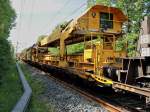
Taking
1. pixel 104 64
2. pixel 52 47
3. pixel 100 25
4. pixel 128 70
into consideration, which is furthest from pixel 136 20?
pixel 128 70

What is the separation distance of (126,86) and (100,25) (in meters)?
6.67

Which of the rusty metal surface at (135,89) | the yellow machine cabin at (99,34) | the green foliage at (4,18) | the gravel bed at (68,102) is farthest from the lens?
the green foliage at (4,18)

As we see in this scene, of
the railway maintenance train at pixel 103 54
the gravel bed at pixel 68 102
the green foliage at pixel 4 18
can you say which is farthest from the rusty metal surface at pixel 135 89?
the green foliage at pixel 4 18

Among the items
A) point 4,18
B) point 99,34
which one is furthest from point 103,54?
point 4,18

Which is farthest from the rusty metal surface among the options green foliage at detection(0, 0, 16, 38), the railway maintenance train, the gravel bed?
green foliage at detection(0, 0, 16, 38)

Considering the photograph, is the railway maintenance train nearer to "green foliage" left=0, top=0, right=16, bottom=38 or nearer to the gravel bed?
the gravel bed

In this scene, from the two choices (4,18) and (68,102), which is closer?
(68,102)

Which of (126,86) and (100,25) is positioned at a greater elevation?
(100,25)

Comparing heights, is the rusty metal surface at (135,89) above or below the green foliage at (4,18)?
below

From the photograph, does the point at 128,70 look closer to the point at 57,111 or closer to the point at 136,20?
the point at 57,111

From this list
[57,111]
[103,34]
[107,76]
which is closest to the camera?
[57,111]

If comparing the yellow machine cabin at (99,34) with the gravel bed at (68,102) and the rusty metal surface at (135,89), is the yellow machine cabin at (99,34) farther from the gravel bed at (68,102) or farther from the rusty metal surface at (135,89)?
the rusty metal surface at (135,89)

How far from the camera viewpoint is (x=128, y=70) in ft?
Answer: 35.5

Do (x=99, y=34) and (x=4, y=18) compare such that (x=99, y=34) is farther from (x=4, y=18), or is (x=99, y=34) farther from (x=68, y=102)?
(x=4, y=18)
